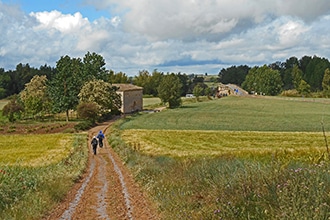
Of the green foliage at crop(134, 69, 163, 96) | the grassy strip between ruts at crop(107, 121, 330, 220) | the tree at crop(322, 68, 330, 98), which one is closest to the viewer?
the grassy strip between ruts at crop(107, 121, 330, 220)

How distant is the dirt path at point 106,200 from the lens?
1148 cm

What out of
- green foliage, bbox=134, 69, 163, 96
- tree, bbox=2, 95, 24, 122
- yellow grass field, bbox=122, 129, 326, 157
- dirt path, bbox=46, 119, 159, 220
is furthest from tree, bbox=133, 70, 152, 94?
dirt path, bbox=46, 119, 159, 220

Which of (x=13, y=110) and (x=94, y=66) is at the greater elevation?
(x=94, y=66)

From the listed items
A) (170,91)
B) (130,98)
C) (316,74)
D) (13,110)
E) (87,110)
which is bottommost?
(87,110)

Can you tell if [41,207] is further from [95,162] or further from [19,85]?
[19,85]

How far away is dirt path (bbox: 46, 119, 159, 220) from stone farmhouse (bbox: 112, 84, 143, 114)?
72948 millimetres

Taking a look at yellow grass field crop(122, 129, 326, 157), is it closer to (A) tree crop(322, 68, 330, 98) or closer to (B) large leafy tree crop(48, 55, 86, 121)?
(B) large leafy tree crop(48, 55, 86, 121)

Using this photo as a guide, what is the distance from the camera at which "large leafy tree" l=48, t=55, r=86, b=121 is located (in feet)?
255

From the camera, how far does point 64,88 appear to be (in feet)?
261

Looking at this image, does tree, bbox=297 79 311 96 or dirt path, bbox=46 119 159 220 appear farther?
tree, bbox=297 79 311 96

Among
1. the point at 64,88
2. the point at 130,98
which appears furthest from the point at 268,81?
the point at 64,88

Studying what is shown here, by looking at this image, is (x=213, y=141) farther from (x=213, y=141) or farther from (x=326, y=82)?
(x=326, y=82)

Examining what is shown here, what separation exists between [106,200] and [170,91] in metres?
87.9

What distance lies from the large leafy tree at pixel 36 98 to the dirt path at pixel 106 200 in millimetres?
60451
